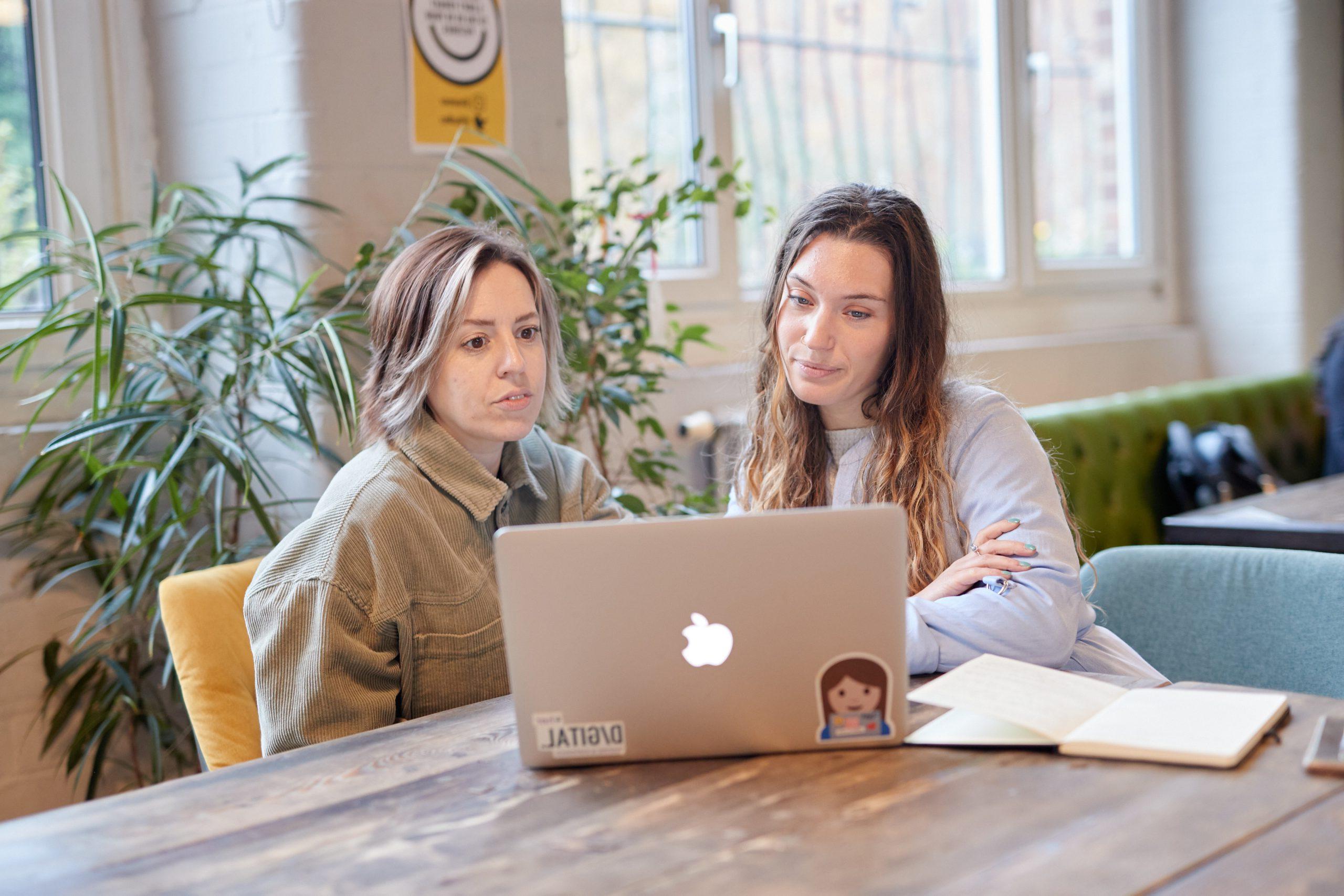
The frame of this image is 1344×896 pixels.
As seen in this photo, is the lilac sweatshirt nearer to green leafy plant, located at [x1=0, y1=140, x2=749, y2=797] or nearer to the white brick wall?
green leafy plant, located at [x1=0, y1=140, x2=749, y2=797]

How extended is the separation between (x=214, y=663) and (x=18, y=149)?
130 cm

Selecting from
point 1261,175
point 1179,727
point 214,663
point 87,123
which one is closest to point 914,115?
point 1261,175

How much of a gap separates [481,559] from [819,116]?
2.39 m

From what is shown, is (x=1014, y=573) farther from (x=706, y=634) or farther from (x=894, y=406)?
(x=706, y=634)

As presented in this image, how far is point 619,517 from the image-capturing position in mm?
1893

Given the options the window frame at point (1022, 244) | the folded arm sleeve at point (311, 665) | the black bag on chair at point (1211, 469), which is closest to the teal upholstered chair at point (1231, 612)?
the folded arm sleeve at point (311, 665)

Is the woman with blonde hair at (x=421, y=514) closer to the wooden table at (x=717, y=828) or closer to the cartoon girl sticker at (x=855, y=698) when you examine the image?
the wooden table at (x=717, y=828)

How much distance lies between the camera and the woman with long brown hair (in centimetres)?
146

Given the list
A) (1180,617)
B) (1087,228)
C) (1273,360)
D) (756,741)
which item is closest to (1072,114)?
(1087,228)

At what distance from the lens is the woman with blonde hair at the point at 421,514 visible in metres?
1.45

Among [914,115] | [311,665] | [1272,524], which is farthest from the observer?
[914,115]

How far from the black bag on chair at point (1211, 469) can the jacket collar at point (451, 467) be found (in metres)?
2.47

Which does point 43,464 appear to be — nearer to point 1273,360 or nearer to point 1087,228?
point 1087,228

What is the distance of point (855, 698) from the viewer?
3.65ft
